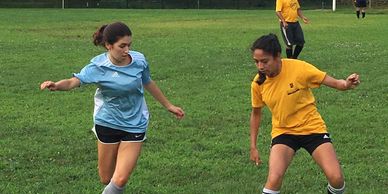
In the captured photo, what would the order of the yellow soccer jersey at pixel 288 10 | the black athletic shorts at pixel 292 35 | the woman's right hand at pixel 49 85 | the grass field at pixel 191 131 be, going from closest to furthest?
the woman's right hand at pixel 49 85 → the grass field at pixel 191 131 → the black athletic shorts at pixel 292 35 → the yellow soccer jersey at pixel 288 10

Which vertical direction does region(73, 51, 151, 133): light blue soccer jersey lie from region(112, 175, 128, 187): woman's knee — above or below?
above

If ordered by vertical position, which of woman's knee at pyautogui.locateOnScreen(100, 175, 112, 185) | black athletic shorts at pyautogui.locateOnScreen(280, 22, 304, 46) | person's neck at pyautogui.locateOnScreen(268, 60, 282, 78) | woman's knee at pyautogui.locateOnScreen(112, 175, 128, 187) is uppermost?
person's neck at pyautogui.locateOnScreen(268, 60, 282, 78)

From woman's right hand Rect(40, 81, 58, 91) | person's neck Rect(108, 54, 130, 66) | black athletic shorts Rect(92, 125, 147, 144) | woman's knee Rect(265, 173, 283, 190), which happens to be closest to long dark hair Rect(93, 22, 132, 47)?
person's neck Rect(108, 54, 130, 66)

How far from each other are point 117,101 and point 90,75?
1.05 ft

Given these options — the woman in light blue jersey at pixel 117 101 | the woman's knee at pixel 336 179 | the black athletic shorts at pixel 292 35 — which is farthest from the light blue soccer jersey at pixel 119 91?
Answer: the black athletic shorts at pixel 292 35

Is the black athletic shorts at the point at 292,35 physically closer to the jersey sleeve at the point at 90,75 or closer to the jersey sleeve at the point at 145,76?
the jersey sleeve at the point at 145,76

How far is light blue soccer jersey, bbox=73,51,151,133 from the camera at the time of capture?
5734 millimetres

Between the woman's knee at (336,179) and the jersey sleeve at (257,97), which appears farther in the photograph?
the jersey sleeve at (257,97)

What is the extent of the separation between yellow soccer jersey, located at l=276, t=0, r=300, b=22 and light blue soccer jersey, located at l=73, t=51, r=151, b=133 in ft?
35.4

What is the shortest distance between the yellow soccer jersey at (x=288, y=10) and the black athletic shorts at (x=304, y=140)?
35.8 ft

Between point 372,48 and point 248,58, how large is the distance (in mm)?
4303

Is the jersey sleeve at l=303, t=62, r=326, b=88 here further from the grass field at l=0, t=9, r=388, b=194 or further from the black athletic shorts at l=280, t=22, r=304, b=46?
the black athletic shorts at l=280, t=22, r=304, b=46

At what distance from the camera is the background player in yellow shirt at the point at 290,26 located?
52.3ft

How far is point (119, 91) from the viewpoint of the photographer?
577cm
